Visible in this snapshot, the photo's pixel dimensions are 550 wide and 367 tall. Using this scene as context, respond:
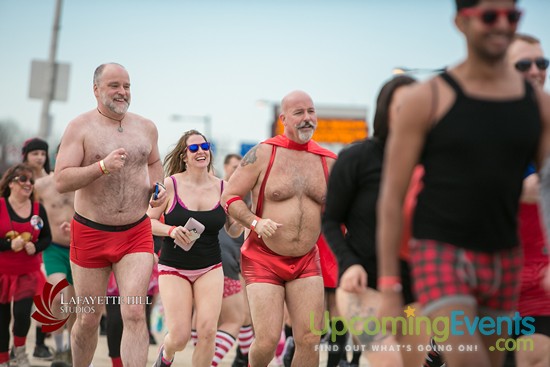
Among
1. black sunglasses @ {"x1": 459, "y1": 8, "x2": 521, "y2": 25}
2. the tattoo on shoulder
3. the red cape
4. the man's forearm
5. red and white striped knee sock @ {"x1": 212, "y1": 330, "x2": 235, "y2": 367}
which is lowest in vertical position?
red and white striped knee sock @ {"x1": 212, "y1": 330, "x2": 235, "y2": 367}

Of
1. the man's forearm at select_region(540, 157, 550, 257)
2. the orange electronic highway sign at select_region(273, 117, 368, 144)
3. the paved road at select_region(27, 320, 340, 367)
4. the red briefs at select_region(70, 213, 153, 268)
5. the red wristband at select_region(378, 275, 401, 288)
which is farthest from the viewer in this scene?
the orange electronic highway sign at select_region(273, 117, 368, 144)

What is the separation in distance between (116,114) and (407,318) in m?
3.63

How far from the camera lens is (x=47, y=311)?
10.0 meters

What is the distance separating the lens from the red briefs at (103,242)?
7.67 metres

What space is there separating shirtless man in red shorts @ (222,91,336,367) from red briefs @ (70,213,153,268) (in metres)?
0.86

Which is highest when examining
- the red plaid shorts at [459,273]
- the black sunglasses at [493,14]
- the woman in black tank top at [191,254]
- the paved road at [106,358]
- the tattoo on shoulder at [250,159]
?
the black sunglasses at [493,14]

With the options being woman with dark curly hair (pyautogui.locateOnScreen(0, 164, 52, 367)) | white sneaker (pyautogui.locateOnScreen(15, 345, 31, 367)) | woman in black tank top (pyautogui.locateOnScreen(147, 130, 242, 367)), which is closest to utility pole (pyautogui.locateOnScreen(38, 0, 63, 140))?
woman with dark curly hair (pyautogui.locateOnScreen(0, 164, 52, 367))

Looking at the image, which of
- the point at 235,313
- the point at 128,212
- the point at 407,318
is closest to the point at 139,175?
the point at 128,212

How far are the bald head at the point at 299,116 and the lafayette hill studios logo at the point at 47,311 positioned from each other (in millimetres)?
3784

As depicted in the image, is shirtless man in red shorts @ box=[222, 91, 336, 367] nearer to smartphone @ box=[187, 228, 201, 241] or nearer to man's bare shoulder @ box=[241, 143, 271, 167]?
man's bare shoulder @ box=[241, 143, 271, 167]

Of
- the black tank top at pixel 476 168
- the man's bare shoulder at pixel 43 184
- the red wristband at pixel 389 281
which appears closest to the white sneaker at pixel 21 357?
the man's bare shoulder at pixel 43 184

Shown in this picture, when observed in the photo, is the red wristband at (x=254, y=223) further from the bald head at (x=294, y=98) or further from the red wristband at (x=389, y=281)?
the red wristband at (x=389, y=281)

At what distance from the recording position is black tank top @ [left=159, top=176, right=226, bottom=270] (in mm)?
8258

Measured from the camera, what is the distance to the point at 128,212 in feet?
25.5
